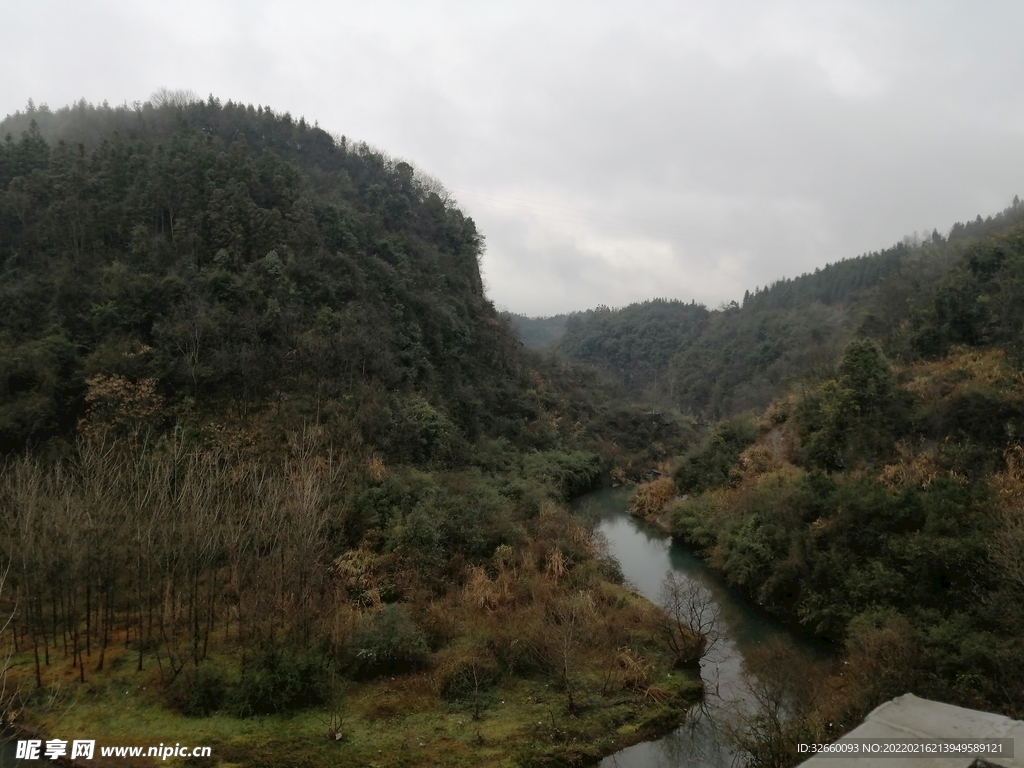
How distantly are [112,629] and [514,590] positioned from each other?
1122cm

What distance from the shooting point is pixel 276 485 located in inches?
681

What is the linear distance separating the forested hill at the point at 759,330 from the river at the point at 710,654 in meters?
12.8

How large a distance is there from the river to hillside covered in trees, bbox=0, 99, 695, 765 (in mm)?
653

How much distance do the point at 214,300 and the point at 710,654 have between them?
84.2ft

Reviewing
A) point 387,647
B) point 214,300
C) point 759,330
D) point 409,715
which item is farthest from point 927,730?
point 759,330

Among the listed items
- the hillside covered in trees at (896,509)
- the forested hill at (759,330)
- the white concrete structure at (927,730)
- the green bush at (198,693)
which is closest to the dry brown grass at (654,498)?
the hillside covered in trees at (896,509)

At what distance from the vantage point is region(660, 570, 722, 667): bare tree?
648 inches

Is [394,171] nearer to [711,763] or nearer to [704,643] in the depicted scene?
[704,643]

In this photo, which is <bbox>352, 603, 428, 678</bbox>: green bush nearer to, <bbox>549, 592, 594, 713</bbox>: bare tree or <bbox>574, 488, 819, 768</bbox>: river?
<bbox>549, 592, 594, 713</bbox>: bare tree

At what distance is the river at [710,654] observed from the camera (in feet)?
43.0

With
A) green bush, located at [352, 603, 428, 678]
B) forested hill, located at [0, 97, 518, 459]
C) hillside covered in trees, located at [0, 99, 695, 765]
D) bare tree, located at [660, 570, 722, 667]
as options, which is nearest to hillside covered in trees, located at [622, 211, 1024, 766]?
bare tree, located at [660, 570, 722, 667]

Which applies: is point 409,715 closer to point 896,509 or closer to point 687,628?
point 687,628

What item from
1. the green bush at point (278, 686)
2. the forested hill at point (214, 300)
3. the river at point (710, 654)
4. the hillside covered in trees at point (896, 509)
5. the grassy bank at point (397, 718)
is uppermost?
the forested hill at point (214, 300)

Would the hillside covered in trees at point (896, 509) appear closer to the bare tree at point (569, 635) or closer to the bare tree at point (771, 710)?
the bare tree at point (771, 710)
